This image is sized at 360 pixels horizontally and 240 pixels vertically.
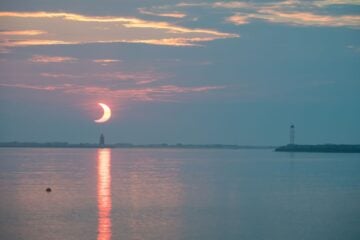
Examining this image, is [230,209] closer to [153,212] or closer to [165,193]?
[153,212]

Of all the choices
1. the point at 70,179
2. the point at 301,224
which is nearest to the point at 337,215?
the point at 301,224

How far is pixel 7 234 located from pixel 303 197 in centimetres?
1996

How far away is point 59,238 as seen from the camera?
23562mm

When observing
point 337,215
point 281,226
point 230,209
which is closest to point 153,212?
point 230,209

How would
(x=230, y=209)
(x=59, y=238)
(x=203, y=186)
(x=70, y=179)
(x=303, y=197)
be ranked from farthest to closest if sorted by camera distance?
(x=70, y=179) < (x=203, y=186) < (x=303, y=197) < (x=230, y=209) < (x=59, y=238)

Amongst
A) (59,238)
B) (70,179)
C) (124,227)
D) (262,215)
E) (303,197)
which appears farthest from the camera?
(70,179)

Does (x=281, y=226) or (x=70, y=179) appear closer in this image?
(x=281, y=226)

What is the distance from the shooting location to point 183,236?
24250mm

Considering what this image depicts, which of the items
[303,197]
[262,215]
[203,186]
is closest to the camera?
[262,215]

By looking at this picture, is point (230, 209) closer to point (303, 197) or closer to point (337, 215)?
point (337, 215)

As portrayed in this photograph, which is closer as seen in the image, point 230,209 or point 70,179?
point 230,209

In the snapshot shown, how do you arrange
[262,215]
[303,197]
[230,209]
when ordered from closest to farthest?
[262,215] → [230,209] → [303,197]

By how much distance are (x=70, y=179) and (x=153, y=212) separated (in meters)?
23.5

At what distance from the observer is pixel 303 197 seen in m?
38.6
